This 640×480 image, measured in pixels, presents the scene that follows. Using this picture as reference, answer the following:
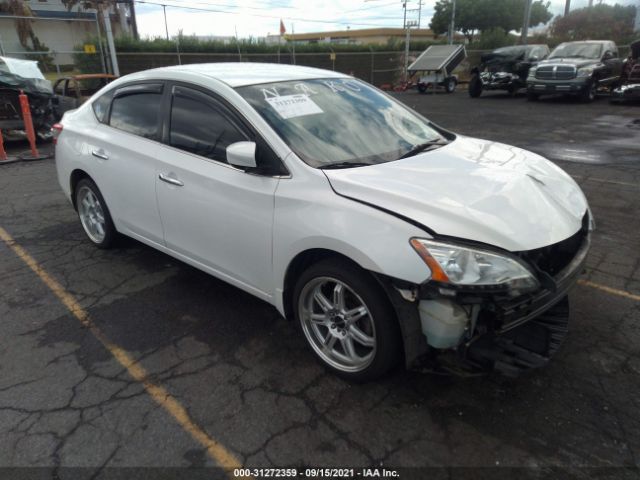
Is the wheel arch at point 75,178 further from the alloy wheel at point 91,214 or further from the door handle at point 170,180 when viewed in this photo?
the door handle at point 170,180

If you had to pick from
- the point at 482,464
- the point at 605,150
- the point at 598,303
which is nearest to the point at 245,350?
the point at 482,464

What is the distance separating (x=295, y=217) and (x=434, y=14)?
6644 centimetres

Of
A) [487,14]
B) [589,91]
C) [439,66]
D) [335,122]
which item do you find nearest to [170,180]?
[335,122]

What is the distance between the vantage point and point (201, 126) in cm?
334

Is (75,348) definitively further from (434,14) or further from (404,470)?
(434,14)

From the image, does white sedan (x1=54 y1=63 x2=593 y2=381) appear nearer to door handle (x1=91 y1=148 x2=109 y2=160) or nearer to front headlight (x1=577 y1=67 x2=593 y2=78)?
door handle (x1=91 y1=148 x2=109 y2=160)

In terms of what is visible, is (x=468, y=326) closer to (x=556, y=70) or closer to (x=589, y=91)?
(x=556, y=70)

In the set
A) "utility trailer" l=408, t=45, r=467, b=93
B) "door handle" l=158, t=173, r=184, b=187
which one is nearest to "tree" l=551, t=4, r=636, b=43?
"utility trailer" l=408, t=45, r=467, b=93

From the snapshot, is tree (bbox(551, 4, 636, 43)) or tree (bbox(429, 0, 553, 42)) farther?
tree (bbox(429, 0, 553, 42))

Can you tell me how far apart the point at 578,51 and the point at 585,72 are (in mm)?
1757

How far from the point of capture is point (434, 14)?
60.8m

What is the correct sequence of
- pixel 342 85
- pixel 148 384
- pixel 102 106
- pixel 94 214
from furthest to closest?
pixel 94 214
pixel 102 106
pixel 342 85
pixel 148 384

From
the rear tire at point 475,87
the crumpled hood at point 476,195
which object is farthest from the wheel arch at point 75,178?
the rear tire at point 475,87

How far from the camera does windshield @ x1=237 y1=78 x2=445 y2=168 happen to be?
2.97m
